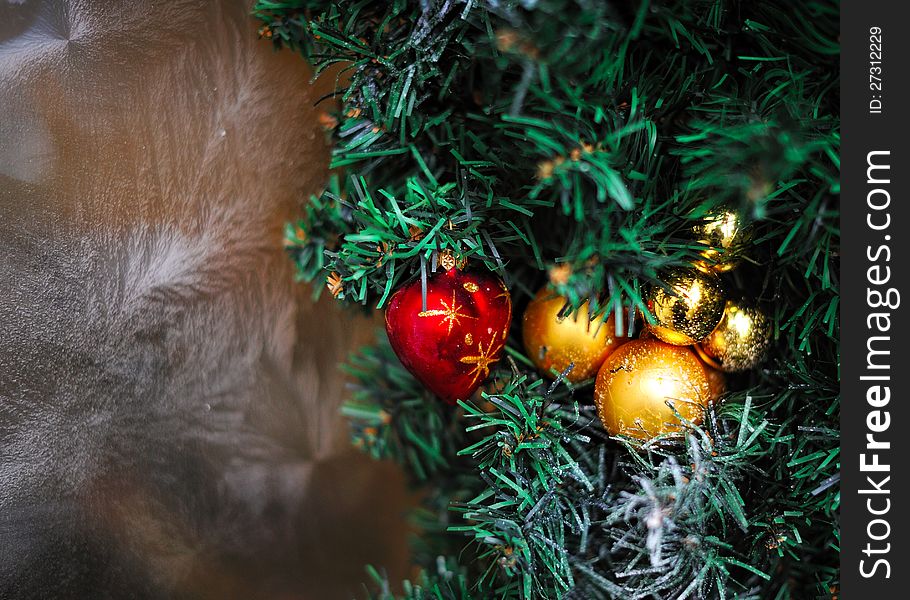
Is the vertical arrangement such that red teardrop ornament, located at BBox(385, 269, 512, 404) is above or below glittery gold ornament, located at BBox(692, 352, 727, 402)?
above

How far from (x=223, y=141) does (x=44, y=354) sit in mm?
196

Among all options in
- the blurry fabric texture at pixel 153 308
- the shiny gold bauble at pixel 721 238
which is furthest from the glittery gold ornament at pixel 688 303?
the blurry fabric texture at pixel 153 308

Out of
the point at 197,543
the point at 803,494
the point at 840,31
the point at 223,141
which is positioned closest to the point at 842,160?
the point at 840,31

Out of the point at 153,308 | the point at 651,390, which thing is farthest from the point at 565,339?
the point at 153,308

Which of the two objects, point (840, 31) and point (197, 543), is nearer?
point (840, 31)

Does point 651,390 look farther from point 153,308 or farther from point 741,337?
point 153,308

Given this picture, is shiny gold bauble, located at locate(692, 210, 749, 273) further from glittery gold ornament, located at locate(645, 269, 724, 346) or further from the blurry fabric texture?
the blurry fabric texture

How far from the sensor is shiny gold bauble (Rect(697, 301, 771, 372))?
420 mm

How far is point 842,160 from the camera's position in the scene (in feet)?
1.08

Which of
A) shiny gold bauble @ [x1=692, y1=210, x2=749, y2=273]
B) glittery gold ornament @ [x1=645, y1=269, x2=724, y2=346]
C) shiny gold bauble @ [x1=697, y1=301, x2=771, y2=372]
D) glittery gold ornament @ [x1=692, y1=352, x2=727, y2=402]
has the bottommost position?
glittery gold ornament @ [x1=692, y1=352, x2=727, y2=402]

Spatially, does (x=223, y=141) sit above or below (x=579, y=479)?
above

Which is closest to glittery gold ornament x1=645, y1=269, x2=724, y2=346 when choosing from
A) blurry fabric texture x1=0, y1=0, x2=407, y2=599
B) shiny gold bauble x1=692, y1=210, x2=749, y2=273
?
shiny gold bauble x1=692, y1=210, x2=749, y2=273

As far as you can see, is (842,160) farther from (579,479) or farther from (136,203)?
(136,203)

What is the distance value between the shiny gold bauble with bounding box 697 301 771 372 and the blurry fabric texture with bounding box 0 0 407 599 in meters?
0.33
